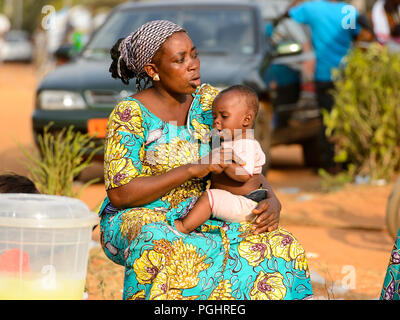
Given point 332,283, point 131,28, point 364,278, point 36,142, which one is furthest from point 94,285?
point 131,28

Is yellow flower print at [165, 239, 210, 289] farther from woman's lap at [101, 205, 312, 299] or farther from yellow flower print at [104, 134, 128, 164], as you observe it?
yellow flower print at [104, 134, 128, 164]

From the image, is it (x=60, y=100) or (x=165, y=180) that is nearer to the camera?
(x=165, y=180)

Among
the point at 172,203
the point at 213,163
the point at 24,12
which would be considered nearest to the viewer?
the point at 213,163

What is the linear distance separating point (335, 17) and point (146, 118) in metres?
5.46

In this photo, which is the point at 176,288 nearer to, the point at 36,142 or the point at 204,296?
the point at 204,296

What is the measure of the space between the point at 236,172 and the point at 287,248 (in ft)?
1.21

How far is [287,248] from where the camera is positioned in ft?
10.0

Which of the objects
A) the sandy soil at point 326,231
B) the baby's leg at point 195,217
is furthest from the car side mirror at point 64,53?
the baby's leg at point 195,217

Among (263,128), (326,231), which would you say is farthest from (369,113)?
(326,231)

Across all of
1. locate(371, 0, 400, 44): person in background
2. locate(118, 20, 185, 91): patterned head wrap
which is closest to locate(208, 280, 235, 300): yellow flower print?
locate(118, 20, 185, 91): patterned head wrap

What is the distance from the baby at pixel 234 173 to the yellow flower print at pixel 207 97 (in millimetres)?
174

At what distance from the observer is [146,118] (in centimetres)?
328

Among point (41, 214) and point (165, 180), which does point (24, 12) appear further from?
point (41, 214)

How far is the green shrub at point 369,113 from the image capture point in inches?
303
